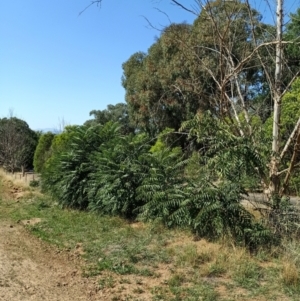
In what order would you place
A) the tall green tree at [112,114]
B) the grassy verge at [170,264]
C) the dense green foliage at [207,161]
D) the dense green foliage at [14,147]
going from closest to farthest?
the grassy verge at [170,264] < the dense green foliage at [207,161] < the dense green foliage at [14,147] < the tall green tree at [112,114]

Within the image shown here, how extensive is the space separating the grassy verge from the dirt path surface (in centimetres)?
27

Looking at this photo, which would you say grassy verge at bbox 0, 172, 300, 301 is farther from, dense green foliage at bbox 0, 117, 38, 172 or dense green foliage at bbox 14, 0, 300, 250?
dense green foliage at bbox 0, 117, 38, 172

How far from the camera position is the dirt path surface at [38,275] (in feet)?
17.8

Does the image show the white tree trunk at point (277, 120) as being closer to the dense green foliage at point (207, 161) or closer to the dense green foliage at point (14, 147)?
the dense green foliage at point (207, 161)

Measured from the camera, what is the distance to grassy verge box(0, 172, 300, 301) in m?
5.38

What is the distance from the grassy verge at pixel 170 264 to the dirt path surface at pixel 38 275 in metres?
0.27

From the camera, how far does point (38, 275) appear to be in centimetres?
629

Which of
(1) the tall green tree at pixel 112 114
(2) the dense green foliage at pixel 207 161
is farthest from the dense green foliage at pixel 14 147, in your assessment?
(2) the dense green foliage at pixel 207 161

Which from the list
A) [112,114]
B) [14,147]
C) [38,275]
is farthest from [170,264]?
[112,114]

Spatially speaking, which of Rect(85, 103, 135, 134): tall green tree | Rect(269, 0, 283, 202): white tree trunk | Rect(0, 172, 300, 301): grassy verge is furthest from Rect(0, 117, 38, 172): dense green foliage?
Rect(269, 0, 283, 202): white tree trunk

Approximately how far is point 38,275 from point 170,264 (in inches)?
82.1

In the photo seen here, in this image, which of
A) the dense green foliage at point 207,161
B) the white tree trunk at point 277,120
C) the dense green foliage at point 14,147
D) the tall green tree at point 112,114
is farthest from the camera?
the tall green tree at point 112,114

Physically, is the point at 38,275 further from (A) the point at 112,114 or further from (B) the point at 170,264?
(A) the point at 112,114

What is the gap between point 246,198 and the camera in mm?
7766
